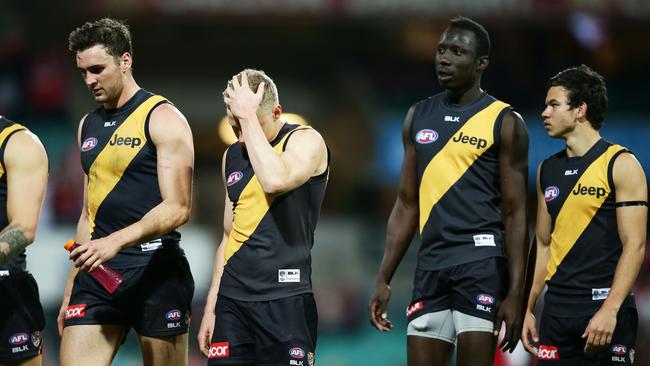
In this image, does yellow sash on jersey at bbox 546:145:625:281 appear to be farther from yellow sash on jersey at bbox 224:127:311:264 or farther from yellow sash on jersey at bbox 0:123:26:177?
yellow sash on jersey at bbox 0:123:26:177

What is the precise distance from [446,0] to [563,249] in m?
11.9

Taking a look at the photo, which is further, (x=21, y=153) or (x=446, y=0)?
(x=446, y=0)

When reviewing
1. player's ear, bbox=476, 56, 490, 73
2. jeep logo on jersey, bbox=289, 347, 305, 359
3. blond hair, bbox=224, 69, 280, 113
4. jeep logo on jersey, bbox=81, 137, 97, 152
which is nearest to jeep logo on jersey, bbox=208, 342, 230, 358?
jeep logo on jersey, bbox=289, 347, 305, 359

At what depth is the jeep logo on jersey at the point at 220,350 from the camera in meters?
6.26

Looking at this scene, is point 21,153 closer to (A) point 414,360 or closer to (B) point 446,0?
(A) point 414,360

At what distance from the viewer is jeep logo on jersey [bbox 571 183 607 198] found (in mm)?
6801

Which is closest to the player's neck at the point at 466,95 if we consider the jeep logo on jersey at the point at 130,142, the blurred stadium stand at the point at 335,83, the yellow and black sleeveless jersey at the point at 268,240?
the yellow and black sleeveless jersey at the point at 268,240

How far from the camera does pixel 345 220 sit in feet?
65.4

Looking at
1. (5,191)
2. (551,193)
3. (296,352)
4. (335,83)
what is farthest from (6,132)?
(335,83)

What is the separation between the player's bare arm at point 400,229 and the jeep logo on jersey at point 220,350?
0.94 m

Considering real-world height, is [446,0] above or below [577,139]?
above

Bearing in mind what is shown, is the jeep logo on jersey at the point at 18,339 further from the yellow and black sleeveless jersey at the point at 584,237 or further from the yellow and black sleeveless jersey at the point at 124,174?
the yellow and black sleeveless jersey at the point at 584,237

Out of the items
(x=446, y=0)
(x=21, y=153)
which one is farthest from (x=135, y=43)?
(x=21, y=153)

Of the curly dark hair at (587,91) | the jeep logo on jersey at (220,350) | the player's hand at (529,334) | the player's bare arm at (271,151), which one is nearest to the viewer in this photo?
the player's bare arm at (271,151)
